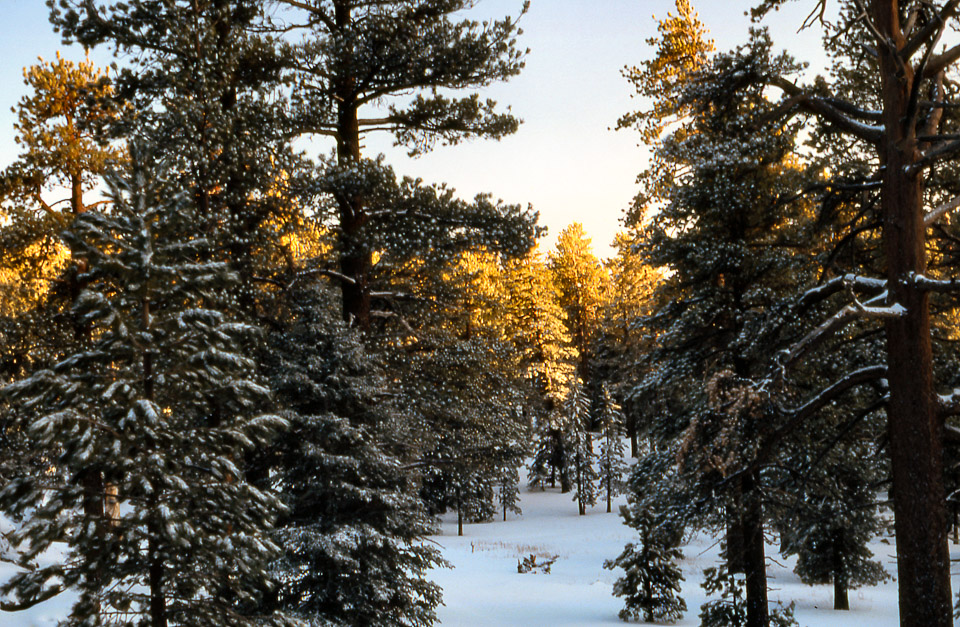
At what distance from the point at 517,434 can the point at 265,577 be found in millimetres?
7779

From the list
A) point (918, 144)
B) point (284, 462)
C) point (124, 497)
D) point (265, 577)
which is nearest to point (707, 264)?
point (918, 144)

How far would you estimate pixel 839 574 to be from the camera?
69.5ft

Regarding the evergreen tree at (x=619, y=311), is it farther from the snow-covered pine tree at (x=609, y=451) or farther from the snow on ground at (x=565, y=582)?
the snow on ground at (x=565, y=582)

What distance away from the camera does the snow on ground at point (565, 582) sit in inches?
757

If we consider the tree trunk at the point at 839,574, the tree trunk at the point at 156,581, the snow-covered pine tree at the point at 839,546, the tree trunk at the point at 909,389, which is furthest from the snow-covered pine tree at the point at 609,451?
the tree trunk at the point at 156,581

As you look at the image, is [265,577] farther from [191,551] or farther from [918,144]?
[918,144]

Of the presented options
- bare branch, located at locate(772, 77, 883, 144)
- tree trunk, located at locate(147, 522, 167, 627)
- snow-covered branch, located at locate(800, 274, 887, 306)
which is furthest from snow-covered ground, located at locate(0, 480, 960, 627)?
bare branch, located at locate(772, 77, 883, 144)

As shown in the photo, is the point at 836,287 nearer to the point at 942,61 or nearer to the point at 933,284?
the point at 933,284

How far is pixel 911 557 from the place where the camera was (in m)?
6.89

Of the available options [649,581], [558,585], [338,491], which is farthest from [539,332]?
[338,491]

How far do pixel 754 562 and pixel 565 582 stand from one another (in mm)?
13003

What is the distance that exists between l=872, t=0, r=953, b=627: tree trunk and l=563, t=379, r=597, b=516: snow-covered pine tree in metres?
34.0

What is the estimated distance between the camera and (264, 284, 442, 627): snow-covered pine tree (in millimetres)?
11047

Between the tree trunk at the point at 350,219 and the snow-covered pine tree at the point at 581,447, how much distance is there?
28.3 meters
